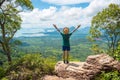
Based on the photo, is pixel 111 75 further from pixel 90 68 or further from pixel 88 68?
pixel 88 68

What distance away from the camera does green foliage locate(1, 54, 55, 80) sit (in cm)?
2184

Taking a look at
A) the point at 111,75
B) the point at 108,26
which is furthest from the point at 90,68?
the point at 108,26

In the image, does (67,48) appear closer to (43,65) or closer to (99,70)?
(43,65)

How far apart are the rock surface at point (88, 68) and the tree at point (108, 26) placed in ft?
71.5

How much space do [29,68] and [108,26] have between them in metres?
24.0

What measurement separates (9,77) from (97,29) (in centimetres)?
2568

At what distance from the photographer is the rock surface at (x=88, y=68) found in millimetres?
19203

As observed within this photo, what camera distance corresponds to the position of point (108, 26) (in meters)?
44.1

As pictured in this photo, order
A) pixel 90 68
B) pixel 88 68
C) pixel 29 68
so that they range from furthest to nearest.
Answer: pixel 29 68, pixel 88 68, pixel 90 68

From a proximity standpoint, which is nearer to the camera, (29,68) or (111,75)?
(111,75)

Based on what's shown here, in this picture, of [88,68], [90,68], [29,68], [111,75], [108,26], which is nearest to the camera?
[111,75]

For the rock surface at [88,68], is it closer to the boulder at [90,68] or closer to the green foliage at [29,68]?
the boulder at [90,68]

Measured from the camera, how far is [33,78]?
2167 centimetres

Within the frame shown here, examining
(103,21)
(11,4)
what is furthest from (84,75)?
(103,21)
